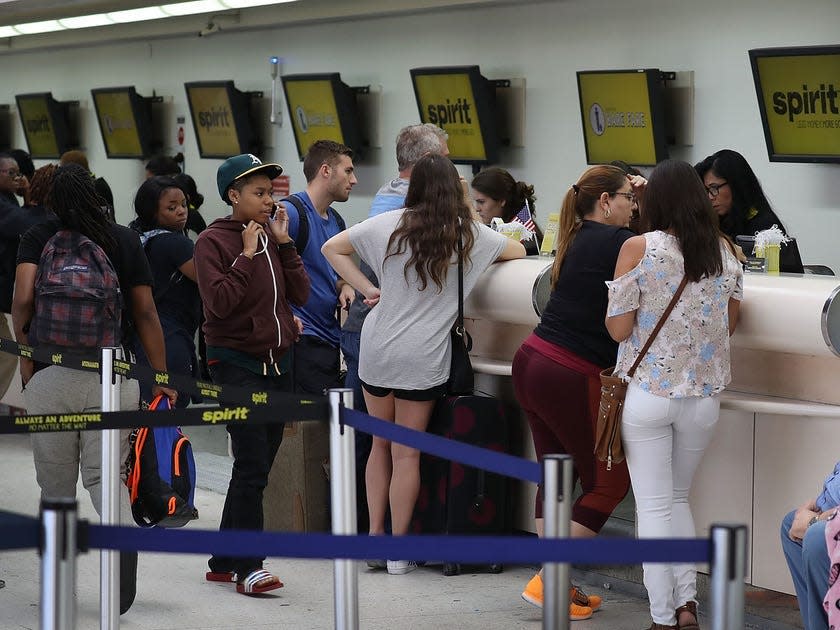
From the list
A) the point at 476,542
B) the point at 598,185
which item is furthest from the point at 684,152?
the point at 476,542

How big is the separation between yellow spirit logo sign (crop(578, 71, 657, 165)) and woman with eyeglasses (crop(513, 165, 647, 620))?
2942 mm

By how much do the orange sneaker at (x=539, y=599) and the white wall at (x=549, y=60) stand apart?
2.69 meters

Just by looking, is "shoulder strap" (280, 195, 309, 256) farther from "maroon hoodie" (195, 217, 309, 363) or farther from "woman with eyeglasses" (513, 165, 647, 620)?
"woman with eyeglasses" (513, 165, 647, 620)

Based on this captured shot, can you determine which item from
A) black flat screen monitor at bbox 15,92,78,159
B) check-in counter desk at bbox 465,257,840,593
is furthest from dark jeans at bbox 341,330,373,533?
black flat screen monitor at bbox 15,92,78,159

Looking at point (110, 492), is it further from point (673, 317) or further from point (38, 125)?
point (38, 125)

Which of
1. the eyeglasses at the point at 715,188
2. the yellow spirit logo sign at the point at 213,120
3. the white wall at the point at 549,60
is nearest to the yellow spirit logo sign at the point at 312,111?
the white wall at the point at 549,60

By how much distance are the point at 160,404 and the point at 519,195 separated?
220 cm

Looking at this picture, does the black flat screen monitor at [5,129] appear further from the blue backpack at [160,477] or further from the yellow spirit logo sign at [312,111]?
the blue backpack at [160,477]

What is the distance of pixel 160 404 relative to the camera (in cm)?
429

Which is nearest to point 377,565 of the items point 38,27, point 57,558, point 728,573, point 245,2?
point 57,558

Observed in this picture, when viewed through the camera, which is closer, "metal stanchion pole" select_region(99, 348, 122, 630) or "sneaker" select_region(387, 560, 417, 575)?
"metal stanchion pole" select_region(99, 348, 122, 630)

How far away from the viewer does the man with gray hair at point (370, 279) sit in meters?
4.82

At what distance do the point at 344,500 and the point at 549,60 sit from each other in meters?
5.26

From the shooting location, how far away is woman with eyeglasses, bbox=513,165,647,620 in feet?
12.9
